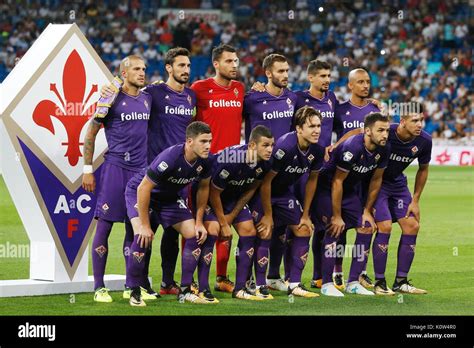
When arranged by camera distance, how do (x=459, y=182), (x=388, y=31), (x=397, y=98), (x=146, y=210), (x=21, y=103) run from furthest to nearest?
(x=388, y=31)
(x=397, y=98)
(x=459, y=182)
(x=21, y=103)
(x=146, y=210)

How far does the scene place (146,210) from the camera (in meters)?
8.97

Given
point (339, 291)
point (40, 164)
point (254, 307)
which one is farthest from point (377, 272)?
point (40, 164)

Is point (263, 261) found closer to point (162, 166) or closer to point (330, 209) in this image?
point (330, 209)

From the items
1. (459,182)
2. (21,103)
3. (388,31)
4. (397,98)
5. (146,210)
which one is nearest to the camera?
(146,210)

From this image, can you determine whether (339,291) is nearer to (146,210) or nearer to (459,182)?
(146,210)

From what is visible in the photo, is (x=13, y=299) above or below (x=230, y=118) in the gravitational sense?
below

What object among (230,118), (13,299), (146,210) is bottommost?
(13,299)

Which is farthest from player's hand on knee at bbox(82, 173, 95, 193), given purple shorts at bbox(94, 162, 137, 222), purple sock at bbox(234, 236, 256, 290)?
purple sock at bbox(234, 236, 256, 290)

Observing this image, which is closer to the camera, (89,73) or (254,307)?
(254,307)

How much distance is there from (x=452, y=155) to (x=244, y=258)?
2043 cm

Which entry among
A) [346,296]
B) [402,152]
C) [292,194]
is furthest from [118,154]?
[402,152]

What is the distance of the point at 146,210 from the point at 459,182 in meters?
16.7

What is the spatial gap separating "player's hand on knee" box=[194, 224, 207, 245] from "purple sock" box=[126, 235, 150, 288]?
1.64 feet

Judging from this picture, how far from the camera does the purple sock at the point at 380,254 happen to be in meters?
10.1
